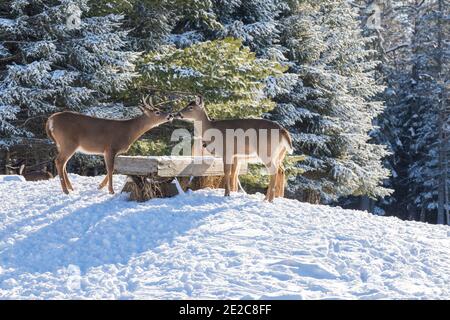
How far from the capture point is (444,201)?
→ 2938cm

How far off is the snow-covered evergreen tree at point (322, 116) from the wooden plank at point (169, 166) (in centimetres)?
949

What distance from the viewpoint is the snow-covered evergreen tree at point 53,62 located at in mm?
14578

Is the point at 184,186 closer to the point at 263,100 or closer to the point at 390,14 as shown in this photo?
the point at 263,100

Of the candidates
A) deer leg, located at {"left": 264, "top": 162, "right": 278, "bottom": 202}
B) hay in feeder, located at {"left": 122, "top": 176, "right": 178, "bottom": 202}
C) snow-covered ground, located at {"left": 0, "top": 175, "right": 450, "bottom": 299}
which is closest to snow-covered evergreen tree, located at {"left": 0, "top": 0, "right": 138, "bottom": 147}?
snow-covered ground, located at {"left": 0, "top": 175, "right": 450, "bottom": 299}

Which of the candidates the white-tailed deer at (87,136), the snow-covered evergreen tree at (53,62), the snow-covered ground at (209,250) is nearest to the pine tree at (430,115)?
the snow-covered evergreen tree at (53,62)

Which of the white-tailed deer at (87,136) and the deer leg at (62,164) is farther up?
the white-tailed deer at (87,136)

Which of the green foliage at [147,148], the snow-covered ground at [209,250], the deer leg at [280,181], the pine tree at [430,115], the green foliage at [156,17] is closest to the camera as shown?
the snow-covered ground at [209,250]

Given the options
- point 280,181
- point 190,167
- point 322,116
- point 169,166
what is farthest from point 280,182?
point 322,116

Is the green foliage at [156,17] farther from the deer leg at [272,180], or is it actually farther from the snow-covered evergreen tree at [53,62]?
the deer leg at [272,180]

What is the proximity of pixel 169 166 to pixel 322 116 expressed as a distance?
11583 millimetres

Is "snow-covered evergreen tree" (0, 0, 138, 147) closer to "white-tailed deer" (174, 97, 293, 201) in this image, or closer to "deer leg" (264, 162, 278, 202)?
"white-tailed deer" (174, 97, 293, 201)

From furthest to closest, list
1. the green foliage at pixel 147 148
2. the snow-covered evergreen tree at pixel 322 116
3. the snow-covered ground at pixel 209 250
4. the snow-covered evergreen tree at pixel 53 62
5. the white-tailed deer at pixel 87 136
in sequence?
the snow-covered evergreen tree at pixel 322 116, the snow-covered evergreen tree at pixel 53 62, the green foliage at pixel 147 148, the white-tailed deer at pixel 87 136, the snow-covered ground at pixel 209 250

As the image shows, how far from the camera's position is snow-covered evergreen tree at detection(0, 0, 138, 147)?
574 inches

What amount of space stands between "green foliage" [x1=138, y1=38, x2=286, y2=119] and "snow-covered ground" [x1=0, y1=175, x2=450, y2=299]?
5446mm
